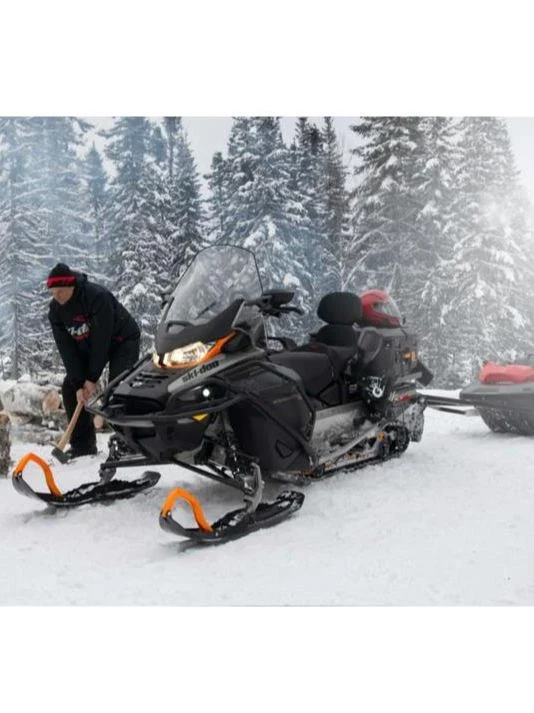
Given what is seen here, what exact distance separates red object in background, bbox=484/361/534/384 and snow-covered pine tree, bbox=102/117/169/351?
2026 millimetres

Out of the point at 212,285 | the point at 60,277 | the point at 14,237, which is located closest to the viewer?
the point at 212,285

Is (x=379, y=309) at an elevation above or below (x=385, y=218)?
below

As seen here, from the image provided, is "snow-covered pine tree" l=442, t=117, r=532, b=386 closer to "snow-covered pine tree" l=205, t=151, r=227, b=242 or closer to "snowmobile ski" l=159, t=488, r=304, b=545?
"snow-covered pine tree" l=205, t=151, r=227, b=242

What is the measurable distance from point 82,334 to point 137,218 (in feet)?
2.45

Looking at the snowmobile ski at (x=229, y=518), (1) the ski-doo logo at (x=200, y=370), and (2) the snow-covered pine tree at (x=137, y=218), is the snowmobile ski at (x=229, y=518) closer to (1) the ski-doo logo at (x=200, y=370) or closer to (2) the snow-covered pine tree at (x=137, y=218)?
(1) the ski-doo logo at (x=200, y=370)

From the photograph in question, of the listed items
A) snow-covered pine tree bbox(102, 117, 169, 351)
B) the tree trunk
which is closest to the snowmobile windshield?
snow-covered pine tree bbox(102, 117, 169, 351)

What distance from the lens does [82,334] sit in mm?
4070

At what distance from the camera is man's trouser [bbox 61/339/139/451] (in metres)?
4.18

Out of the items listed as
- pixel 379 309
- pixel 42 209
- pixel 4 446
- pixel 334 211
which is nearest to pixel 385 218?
pixel 334 211

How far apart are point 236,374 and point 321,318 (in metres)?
1.01

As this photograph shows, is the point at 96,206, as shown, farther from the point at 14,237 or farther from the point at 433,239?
the point at 433,239

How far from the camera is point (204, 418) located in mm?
2922

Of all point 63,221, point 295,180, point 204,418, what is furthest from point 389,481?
point 63,221

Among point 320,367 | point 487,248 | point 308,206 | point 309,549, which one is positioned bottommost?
point 309,549
